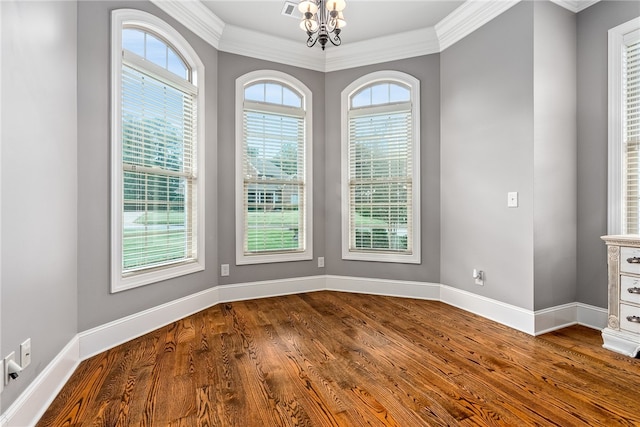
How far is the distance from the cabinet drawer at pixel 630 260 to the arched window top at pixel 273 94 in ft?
11.3

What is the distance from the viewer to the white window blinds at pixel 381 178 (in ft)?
12.7

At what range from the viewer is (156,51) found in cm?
289

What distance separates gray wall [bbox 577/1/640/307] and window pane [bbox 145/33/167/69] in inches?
149

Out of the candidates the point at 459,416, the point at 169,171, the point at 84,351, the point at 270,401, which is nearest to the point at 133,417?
the point at 270,401

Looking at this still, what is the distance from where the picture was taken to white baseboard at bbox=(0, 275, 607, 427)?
1.69m

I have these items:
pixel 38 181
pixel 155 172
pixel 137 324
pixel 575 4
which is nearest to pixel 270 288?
pixel 137 324

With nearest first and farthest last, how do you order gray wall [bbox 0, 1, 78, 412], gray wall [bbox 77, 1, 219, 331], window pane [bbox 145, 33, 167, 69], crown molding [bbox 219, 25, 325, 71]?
gray wall [bbox 0, 1, 78, 412], gray wall [bbox 77, 1, 219, 331], window pane [bbox 145, 33, 167, 69], crown molding [bbox 219, 25, 325, 71]

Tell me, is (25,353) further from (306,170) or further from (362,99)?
(362,99)

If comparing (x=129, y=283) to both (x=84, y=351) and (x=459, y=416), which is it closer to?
(x=84, y=351)

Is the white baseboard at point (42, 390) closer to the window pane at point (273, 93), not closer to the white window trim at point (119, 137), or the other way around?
the white window trim at point (119, 137)

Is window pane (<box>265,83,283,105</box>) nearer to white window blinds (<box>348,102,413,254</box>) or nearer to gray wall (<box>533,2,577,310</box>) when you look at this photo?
white window blinds (<box>348,102,413,254</box>)

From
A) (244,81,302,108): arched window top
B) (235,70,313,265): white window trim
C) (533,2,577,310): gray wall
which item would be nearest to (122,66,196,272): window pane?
(235,70,313,265): white window trim

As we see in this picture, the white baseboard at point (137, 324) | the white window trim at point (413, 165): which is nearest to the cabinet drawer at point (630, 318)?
the white window trim at point (413, 165)

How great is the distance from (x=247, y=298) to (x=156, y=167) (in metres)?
1.77
